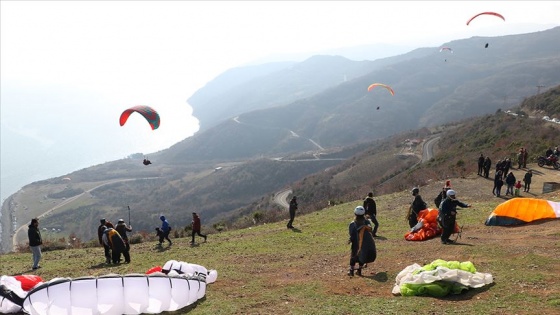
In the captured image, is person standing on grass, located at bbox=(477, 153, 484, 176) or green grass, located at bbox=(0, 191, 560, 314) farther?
person standing on grass, located at bbox=(477, 153, 484, 176)

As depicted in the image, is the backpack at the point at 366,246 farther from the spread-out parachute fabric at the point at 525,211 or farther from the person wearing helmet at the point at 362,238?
the spread-out parachute fabric at the point at 525,211

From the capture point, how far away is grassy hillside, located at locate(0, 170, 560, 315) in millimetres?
9047

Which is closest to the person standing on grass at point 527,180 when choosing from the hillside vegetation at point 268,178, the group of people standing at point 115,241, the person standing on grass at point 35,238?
the hillside vegetation at point 268,178

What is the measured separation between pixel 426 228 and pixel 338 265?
13.4 feet

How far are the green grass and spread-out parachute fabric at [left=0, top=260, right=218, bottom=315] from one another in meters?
0.82

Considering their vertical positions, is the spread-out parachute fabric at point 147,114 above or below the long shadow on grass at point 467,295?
above

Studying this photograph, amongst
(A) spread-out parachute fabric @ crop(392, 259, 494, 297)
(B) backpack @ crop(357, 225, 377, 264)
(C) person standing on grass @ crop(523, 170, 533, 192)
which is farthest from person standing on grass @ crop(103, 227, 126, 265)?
(C) person standing on grass @ crop(523, 170, 533, 192)

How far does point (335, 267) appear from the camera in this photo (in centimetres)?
1342

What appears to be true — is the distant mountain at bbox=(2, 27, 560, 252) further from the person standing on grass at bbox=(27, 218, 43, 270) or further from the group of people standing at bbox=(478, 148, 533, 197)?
the person standing on grass at bbox=(27, 218, 43, 270)

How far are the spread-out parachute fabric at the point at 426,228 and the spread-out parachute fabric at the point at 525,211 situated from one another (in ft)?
9.04

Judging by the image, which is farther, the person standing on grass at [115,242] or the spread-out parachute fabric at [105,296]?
the person standing on grass at [115,242]

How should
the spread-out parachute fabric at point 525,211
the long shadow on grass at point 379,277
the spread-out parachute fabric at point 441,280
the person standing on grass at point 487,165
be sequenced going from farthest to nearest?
the person standing on grass at point 487,165 → the spread-out parachute fabric at point 525,211 → the long shadow on grass at point 379,277 → the spread-out parachute fabric at point 441,280

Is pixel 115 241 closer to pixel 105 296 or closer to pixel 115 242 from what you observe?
pixel 115 242

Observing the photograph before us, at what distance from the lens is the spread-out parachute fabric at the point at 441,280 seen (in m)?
9.39
